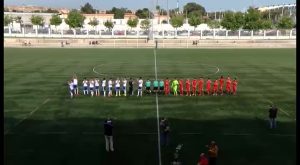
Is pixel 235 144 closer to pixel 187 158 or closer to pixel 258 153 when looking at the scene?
pixel 258 153

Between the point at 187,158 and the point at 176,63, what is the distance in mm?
31097

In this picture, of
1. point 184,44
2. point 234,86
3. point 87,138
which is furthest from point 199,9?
point 87,138

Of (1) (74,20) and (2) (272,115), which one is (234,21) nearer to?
(1) (74,20)

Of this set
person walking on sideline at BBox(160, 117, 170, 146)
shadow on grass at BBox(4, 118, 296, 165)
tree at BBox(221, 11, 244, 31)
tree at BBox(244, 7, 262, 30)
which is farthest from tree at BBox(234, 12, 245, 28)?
person walking on sideline at BBox(160, 117, 170, 146)

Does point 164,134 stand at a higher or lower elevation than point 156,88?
lower

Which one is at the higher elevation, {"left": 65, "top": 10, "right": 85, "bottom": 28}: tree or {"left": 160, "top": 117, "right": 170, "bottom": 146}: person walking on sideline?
{"left": 65, "top": 10, "right": 85, "bottom": 28}: tree

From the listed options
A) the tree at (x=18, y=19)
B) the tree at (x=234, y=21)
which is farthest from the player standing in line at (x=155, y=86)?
the tree at (x=18, y=19)

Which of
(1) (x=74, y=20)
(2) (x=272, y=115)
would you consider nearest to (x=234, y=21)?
(1) (x=74, y=20)

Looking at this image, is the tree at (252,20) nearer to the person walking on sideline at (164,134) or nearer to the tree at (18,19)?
the tree at (18,19)

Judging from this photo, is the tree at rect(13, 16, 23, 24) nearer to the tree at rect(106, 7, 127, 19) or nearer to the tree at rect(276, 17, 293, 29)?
the tree at rect(106, 7, 127, 19)

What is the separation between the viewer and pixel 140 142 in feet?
55.3

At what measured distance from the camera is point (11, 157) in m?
15.2

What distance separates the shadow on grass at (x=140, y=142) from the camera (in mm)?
14945

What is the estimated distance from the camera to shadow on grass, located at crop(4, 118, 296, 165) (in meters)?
14.9
